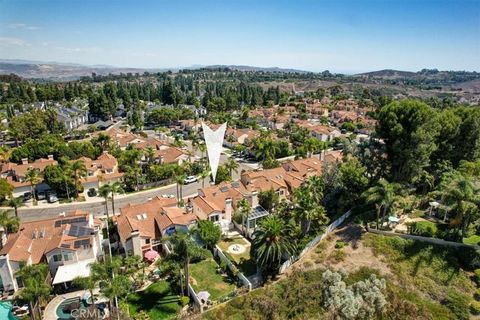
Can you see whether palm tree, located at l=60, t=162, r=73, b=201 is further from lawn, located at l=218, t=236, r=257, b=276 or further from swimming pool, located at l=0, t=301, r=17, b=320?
lawn, located at l=218, t=236, r=257, b=276

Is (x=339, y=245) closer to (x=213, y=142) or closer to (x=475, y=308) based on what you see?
(x=475, y=308)

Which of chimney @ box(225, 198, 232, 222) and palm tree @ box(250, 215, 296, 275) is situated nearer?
palm tree @ box(250, 215, 296, 275)

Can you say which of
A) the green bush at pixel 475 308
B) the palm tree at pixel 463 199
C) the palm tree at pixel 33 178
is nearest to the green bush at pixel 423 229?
the palm tree at pixel 463 199

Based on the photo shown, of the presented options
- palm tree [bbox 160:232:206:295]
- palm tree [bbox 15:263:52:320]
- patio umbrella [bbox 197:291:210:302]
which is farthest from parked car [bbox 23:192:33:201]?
patio umbrella [bbox 197:291:210:302]

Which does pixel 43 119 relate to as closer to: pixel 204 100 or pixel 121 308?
pixel 204 100

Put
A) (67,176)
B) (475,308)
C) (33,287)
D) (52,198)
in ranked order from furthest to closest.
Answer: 1. (52,198)
2. (67,176)
3. (33,287)
4. (475,308)

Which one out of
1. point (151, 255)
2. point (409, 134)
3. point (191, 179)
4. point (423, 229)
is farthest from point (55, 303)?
point (409, 134)

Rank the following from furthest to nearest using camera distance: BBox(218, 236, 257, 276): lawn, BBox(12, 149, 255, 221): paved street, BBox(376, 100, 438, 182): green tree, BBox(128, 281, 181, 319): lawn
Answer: BBox(12, 149, 255, 221): paved street
BBox(376, 100, 438, 182): green tree
BBox(218, 236, 257, 276): lawn
BBox(128, 281, 181, 319): lawn
